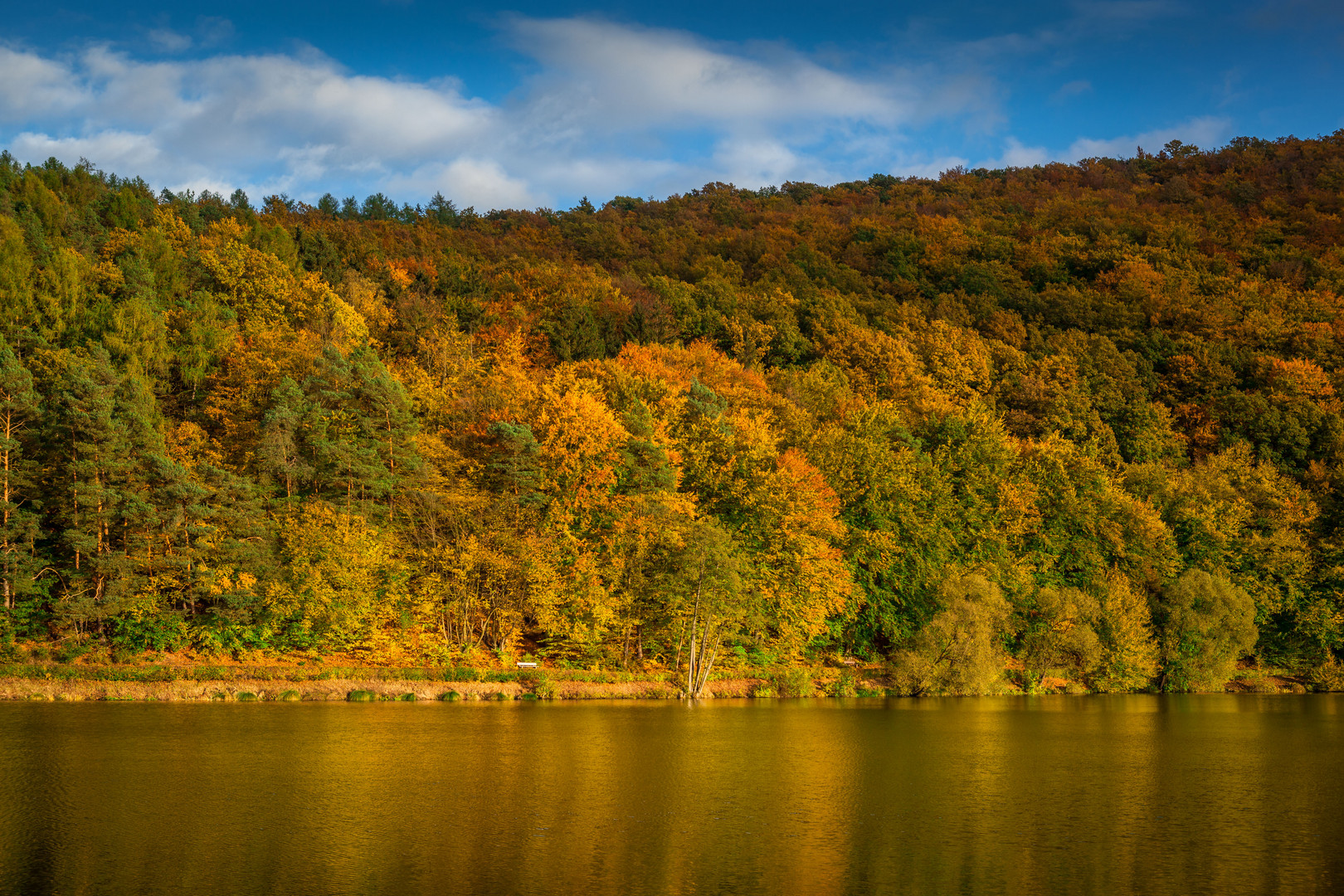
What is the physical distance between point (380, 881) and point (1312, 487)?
77617 mm

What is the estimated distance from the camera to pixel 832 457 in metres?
64.4

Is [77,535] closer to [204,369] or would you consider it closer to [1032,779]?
[204,369]

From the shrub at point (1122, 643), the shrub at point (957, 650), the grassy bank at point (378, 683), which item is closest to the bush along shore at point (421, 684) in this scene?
the grassy bank at point (378, 683)

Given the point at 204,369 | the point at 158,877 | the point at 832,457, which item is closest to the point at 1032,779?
the point at 158,877

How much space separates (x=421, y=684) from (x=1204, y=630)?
147ft

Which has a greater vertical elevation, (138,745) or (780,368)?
(780,368)

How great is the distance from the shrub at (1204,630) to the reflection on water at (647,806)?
2426 cm

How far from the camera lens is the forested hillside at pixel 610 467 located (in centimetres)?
5091

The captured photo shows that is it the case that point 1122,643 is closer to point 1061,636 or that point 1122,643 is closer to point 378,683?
point 1061,636

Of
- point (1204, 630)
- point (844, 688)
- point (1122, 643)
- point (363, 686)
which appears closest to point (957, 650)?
point (844, 688)

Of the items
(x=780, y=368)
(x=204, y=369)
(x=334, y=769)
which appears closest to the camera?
(x=334, y=769)

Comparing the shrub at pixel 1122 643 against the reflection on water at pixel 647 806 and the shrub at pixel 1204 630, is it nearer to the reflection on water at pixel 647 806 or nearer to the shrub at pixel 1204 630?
the shrub at pixel 1204 630

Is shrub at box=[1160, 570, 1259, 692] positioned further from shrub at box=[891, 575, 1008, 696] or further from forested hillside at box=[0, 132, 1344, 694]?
shrub at box=[891, 575, 1008, 696]

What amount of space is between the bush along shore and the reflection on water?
490 centimetres
